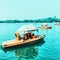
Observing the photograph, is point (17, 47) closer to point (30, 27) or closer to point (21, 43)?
point (21, 43)

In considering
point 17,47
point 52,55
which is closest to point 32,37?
point 17,47

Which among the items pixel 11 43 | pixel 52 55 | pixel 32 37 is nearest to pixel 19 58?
pixel 52 55

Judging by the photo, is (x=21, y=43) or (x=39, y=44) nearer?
(x=21, y=43)

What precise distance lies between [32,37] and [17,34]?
251 centimetres

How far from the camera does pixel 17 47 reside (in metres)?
28.0

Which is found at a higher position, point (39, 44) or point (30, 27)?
point (30, 27)

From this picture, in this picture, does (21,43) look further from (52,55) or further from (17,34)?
(52,55)

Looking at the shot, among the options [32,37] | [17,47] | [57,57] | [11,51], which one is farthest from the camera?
[32,37]

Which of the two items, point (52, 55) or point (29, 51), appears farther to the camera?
point (29, 51)

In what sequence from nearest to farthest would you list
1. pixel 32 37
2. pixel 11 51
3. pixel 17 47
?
1. pixel 11 51
2. pixel 17 47
3. pixel 32 37

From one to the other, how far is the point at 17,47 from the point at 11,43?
995mm

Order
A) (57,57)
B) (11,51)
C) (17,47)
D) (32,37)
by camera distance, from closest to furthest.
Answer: (57,57)
(11,51)
(17,47)
(32,37)

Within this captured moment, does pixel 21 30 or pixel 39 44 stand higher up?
pixel 21 30

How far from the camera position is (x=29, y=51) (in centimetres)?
2606
